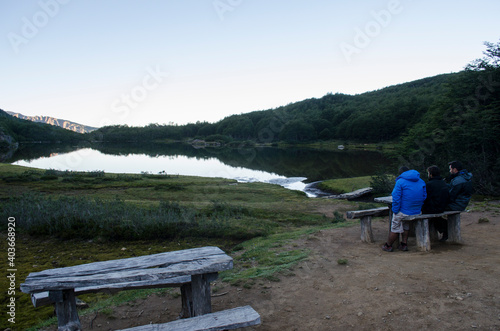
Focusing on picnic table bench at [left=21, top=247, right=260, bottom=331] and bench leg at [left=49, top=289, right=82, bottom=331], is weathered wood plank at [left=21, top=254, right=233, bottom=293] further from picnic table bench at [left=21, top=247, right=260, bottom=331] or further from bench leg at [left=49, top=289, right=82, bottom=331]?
bench leg at [left=49, top=289, right=82, bottom=331]

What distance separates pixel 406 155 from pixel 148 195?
1793cm

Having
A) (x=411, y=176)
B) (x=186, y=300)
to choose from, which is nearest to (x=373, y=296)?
(x=186, y=300)

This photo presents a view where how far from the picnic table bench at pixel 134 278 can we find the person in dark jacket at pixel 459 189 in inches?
232

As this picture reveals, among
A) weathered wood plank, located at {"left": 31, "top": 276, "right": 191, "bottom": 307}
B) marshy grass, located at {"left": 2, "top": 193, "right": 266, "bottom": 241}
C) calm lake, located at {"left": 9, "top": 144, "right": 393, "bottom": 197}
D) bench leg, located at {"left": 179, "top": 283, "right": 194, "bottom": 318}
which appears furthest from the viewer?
calm lake, located at {"left": 9, "top": 144, "right": 393, "bottom": 197}

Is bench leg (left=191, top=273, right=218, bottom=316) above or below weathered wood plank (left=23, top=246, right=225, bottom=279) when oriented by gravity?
below

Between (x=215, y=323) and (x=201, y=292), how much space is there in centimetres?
76

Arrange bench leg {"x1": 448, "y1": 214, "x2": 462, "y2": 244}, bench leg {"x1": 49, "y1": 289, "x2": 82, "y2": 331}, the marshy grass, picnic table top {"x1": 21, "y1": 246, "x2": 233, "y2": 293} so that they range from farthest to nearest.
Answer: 1. the marshy grass
2. bench leg {"x1": 448, "y1": 214, "x2": 462, "y2": 244}
3. bench leg {"x1": 49, "y1": 289, "x2": 82, "y2": 331}
4. picnic table top {"x1": 21, "y1": 246, "x2": 233, "y2": 293}

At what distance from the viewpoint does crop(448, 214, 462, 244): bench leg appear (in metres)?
7.23

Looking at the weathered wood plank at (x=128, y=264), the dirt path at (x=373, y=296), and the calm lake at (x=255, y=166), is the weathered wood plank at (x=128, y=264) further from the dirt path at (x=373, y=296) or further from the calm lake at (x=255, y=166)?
the calm lake at (x=255, y=166)

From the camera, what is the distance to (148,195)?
21.5 m

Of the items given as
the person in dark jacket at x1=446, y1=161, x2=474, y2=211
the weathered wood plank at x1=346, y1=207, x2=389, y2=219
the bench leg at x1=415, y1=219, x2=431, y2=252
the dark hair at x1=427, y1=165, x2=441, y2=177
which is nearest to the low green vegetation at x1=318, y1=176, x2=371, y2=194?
the weathered wood plank at x1=346, y1=207, x2=389, y2=219

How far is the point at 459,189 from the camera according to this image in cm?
716

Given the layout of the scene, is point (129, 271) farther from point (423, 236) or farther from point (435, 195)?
point (435, 195)

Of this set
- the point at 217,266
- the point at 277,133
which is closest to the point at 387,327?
the point at 217,266
